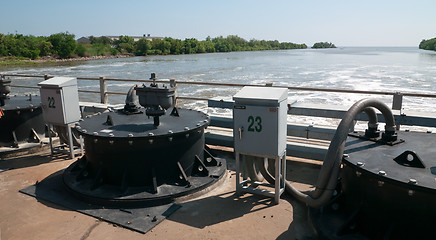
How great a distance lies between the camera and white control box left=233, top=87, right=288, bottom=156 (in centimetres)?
438

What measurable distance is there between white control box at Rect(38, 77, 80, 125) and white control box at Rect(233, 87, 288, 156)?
3.52m

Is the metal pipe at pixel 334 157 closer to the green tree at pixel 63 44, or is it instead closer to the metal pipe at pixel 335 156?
the metal pipe at pixel 335 156

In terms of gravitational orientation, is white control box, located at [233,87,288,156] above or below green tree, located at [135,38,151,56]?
below

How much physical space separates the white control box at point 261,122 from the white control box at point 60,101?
3517 mm

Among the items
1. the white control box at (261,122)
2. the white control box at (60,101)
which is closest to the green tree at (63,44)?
the white control box at (60,101)

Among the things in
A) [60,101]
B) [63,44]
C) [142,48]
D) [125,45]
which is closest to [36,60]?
[63,44]

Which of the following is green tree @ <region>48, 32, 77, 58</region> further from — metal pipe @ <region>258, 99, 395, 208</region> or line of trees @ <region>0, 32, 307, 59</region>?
metal pipe @ <region>258, 99, 395, 208</region>

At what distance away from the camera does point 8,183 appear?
17.9 feet

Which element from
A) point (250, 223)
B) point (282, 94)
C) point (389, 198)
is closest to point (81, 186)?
point (250, 223)

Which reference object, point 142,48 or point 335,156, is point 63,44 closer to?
point 142,48

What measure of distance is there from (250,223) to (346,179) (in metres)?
1.21

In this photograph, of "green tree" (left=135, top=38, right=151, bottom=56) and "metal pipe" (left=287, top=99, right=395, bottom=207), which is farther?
"green tree" (left=135, top=38, right=151, bottom=56)

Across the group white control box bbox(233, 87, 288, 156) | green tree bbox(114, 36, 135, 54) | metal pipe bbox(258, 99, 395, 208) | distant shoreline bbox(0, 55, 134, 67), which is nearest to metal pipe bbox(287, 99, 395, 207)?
metal pipe bbox(258, 99, 395, 208)

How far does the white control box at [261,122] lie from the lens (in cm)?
438
